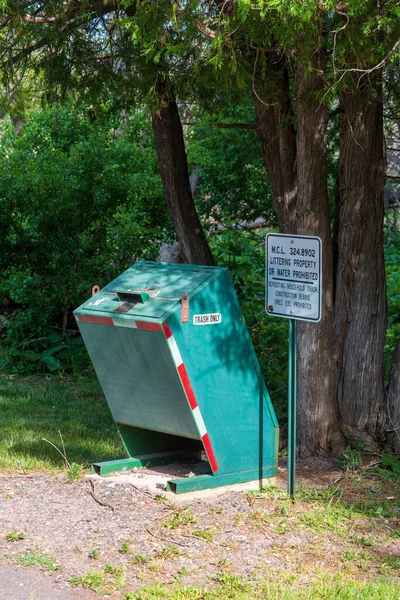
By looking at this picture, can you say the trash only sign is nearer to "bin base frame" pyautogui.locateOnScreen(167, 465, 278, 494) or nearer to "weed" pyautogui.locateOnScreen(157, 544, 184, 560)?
"bin base frame" pyautogui.locateOnScreen(167, 465, 278, 494)

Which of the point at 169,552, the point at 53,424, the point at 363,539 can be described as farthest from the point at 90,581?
the point at 53,424

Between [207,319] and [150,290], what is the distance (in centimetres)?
49

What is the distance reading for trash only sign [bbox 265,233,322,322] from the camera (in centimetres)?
586

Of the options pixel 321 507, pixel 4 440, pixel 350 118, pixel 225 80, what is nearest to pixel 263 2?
pixel 225 80

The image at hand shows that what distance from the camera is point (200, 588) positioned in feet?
15.5

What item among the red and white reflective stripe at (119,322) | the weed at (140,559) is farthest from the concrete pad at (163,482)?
the red and white reflective stripe at (119,322)

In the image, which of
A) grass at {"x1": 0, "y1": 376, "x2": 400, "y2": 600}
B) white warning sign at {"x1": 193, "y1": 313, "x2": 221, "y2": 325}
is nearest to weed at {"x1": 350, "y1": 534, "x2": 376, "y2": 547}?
grass at {"x1": 0, "y1": 376, "x2": 400, "y2": 600}

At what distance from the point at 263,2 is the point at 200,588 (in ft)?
12.2

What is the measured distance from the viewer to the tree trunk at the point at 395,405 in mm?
7598

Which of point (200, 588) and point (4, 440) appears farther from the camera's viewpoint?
point (4, 440)

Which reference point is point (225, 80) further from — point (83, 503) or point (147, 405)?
point (83, 503)

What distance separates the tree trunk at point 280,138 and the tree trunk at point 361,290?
44cm

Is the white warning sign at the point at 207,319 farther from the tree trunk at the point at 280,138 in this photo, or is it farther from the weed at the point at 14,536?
the tree trunk at the point at 280,138

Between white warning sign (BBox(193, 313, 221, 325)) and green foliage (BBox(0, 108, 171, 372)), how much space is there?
17.9ft
